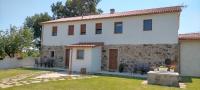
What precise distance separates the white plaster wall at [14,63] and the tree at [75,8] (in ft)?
51.0

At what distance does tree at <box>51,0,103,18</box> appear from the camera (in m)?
42.2

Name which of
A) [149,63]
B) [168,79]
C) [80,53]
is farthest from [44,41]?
[168,79]

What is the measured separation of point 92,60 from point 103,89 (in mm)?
9998

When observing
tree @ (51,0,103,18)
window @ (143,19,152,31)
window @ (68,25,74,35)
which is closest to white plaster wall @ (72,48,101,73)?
window @ (68,25,74,35)

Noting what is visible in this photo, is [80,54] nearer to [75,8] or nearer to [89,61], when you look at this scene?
[89,61]

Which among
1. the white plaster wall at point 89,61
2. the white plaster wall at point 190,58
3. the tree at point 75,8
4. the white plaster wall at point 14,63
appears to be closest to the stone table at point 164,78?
the white plaster wall at point 190,58

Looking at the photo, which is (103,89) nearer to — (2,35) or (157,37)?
(157,37)

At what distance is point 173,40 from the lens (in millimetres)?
18656

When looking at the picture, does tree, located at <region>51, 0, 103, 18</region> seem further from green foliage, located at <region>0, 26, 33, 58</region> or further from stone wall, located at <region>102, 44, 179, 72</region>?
stone wall, located at <region>102, 44, 179, 72</region>

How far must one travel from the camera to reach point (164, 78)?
43.1 ft

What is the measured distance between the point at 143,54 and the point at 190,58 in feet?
11.9

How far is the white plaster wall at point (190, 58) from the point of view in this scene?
18641mm

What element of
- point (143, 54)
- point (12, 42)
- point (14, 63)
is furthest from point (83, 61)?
point (12, 42)

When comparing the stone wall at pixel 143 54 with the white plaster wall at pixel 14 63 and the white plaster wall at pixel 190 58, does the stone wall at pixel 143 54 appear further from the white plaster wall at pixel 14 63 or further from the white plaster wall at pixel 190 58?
the white plaster wall at pixel 14 63
